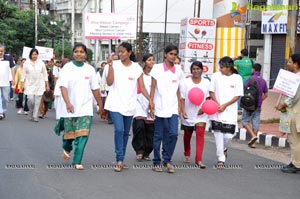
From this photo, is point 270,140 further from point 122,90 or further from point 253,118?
point 122,90

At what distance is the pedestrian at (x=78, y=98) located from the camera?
26.0 ft

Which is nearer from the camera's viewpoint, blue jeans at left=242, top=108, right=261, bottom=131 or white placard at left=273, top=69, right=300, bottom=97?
white placard at left=273, top=69, right=300, bottom=97

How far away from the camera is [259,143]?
1233 centimetres

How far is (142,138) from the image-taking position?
30.2ft

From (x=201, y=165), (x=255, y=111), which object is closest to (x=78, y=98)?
(x=201, y=165)

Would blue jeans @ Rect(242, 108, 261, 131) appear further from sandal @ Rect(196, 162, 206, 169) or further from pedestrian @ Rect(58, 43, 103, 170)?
pedestrian @ Rect(58, 43, 103, 170)

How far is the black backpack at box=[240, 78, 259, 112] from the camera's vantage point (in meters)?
11.5

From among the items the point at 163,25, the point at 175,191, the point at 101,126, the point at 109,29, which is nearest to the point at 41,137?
the point at 101,126

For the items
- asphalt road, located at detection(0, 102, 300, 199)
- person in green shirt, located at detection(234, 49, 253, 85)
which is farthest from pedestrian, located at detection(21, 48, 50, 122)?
person in green shirt, located at detection(234, 49, 253, 85)

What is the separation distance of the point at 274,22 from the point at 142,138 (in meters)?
20.1

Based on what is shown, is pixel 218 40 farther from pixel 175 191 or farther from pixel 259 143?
pixel 175 191

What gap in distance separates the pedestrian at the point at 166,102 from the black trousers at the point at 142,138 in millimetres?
989

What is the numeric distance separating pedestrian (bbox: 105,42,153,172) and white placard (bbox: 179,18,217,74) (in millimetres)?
9901

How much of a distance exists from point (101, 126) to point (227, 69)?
20.6ft
